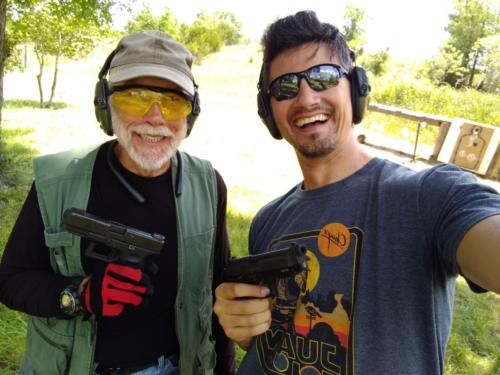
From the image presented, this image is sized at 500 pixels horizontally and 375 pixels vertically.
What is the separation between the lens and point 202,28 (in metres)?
38.7

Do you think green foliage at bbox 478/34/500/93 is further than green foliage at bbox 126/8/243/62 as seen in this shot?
No

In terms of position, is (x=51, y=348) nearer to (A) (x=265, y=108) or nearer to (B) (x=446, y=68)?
(A) (x=265, y=108)

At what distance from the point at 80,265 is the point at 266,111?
3.87 feet

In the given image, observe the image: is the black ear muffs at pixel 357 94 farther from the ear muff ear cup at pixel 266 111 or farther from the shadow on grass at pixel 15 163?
the shadow on grass at pixel 15 163

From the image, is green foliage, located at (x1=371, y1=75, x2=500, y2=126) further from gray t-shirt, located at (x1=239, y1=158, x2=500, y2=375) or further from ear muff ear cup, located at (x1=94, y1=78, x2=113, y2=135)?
ear muff ear cup, located at (x1=94, y1=78, x2=113, y2=135)

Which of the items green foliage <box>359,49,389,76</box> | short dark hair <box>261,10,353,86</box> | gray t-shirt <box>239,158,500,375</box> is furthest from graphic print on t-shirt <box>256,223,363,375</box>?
green foliage <box>359,49,389,76</box>

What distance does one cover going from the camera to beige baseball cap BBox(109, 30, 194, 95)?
1.77 metres

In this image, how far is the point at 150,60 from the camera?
1.78 metres

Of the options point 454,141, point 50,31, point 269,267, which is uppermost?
point 50,31

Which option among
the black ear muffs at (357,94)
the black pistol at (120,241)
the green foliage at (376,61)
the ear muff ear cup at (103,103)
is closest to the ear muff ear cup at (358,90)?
the black ear muffs at (357,94)

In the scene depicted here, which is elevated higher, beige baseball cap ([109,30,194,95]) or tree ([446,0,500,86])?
tree ([446,0,500,86])

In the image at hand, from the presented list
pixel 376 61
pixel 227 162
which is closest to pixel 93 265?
pixel 227 162

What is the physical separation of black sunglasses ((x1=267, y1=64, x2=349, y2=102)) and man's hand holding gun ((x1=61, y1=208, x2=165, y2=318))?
2.95 feet

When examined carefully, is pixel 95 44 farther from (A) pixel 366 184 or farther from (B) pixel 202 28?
(B) pixel 202 28
